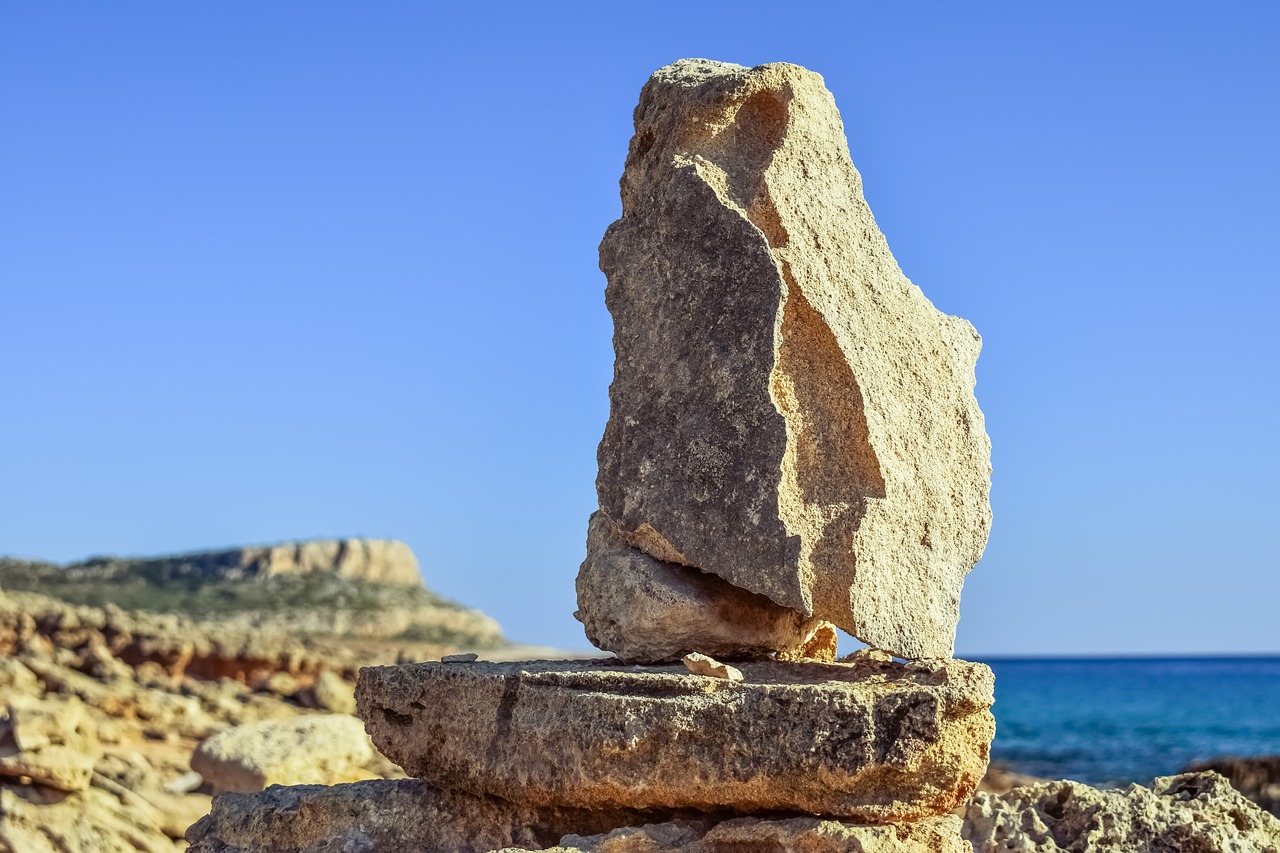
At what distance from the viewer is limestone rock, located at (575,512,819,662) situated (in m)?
5.18

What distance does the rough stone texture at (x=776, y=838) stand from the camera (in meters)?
4.31

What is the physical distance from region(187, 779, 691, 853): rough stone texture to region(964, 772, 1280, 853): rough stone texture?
180 cm

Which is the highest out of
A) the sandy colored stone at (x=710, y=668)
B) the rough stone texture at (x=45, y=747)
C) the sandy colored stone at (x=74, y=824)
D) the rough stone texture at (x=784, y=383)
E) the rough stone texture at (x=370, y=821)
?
the rough stone texture at (x=784, y=383)

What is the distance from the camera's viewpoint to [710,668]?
4676mm

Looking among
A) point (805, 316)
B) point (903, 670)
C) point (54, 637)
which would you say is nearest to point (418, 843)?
point (903, 670)

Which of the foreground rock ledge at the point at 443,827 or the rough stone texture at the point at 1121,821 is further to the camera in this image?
the rough stone texture at the point at 1121,821

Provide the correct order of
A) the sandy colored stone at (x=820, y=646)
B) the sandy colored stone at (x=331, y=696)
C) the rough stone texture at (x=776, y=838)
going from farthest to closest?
the sandy colored stone at (x=331, y=696), the sandy colored stone at (x=820, y=646), the rough stone texture at (x=776, y=838)

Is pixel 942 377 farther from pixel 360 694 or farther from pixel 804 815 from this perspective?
pixel 360 694

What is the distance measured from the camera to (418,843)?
5.17 meters

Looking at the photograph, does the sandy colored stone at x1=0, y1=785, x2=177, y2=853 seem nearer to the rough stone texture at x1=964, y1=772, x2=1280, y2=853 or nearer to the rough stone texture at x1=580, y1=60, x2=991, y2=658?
the rough stone texture at x1=580, y1=60, x2=991, y2=658

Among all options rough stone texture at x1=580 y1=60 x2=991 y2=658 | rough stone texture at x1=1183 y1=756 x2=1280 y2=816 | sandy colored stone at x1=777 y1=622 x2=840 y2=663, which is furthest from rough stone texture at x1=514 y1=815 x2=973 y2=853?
rough stone texture at x1=1183 y1=756 x2=1280 y2=816

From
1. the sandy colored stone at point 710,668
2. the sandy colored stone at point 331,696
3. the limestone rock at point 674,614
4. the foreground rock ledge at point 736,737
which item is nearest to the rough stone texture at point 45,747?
the foreground rock ledge at point 736,737

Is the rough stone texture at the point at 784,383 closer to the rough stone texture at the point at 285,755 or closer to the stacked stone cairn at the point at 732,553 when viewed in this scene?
the stacked stone cairn at the point at 732,553

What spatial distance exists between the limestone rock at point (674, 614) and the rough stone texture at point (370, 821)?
2.29 ft
